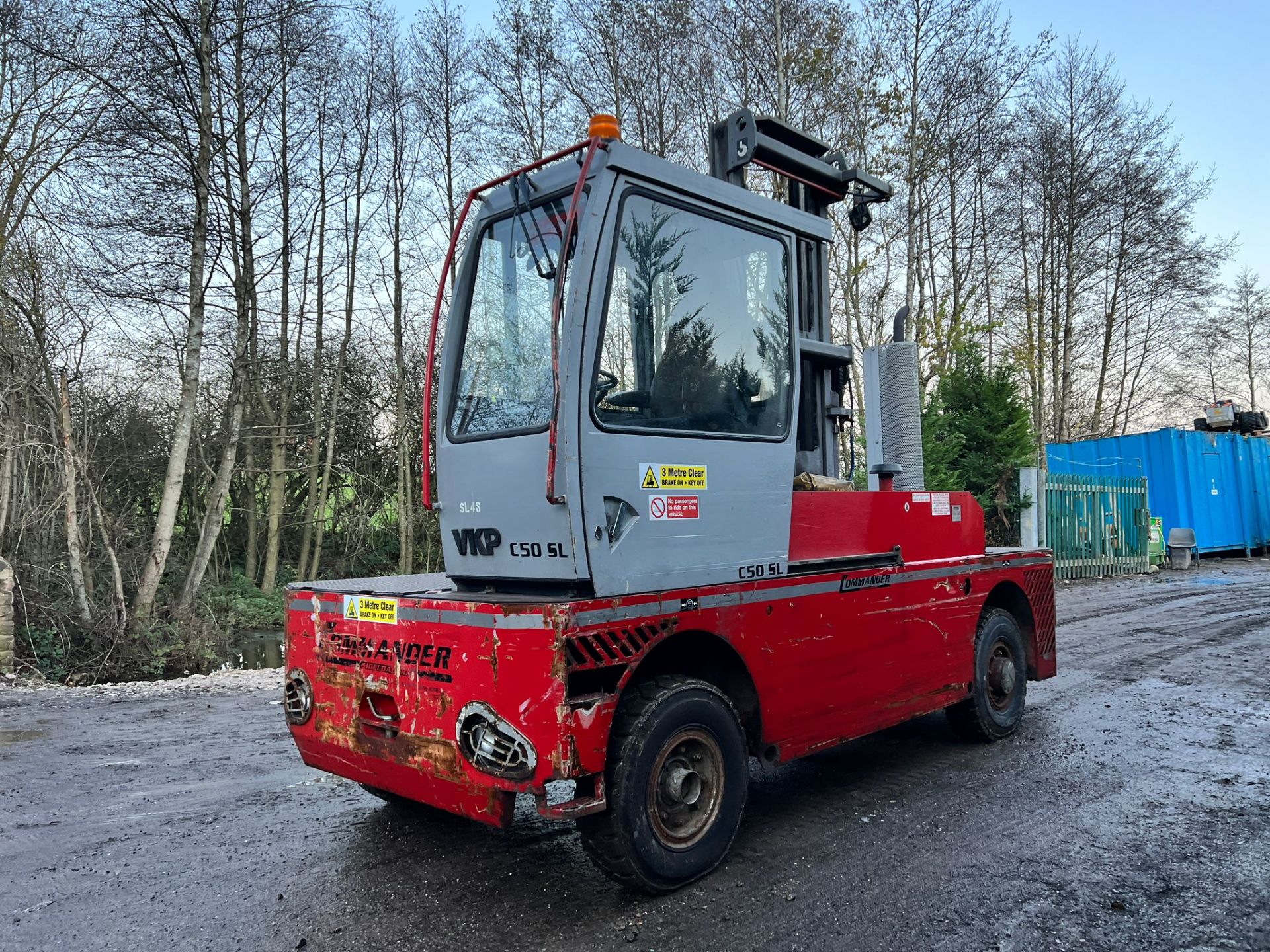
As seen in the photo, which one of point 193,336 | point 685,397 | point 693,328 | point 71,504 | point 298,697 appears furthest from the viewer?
point 193,336

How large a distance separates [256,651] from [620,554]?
1179 cm

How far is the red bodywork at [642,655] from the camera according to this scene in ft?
11.3

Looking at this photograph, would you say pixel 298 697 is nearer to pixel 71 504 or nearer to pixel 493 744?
pixel 493 744

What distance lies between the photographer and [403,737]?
12.7 feet

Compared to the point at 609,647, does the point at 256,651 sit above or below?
below

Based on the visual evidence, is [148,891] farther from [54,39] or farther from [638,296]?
[54,39]

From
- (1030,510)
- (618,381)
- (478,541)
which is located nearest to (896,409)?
(618,381)

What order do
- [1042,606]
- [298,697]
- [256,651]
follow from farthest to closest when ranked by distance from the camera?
[256,651] → [1042,606] → [298,697]

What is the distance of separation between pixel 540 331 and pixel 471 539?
101 cm

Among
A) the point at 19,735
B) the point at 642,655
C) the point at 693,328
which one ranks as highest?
the point at 693,328

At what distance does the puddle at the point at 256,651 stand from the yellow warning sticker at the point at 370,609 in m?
8.41

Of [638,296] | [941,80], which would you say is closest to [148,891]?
[638,296]

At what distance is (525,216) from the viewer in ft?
13.6

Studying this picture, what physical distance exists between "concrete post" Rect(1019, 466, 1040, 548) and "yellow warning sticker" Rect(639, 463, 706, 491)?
13771 mm
